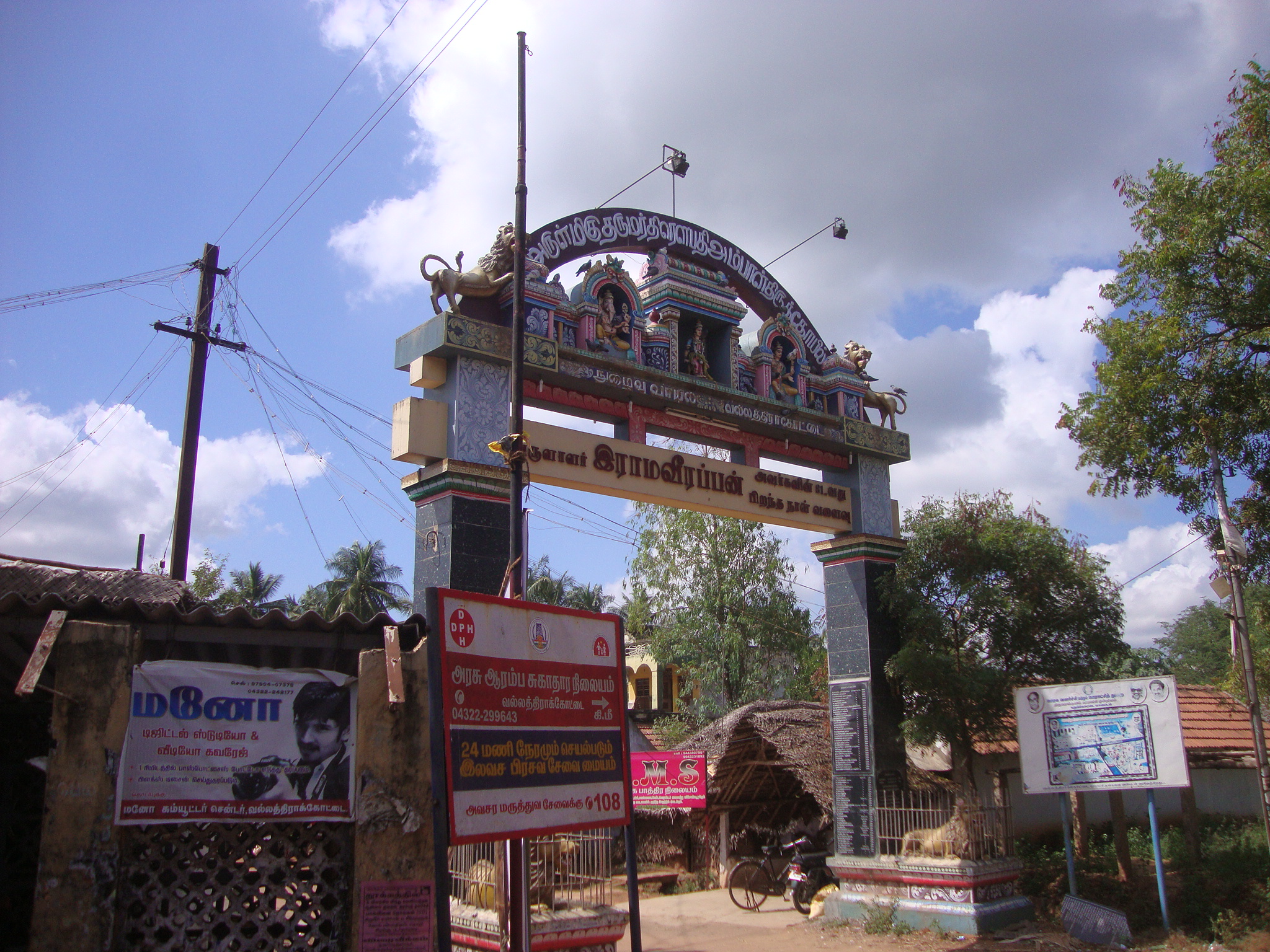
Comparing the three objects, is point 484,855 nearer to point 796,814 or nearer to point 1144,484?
point 1144,484

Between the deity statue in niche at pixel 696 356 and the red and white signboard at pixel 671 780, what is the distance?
670cm

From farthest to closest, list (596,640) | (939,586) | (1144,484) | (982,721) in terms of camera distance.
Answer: (939,586) → (982,721) → (1144,484) → (596,640)

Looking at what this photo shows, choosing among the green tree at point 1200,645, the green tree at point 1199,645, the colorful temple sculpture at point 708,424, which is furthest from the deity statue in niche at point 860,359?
the green tree at point 1199,645

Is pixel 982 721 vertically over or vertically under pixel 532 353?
under

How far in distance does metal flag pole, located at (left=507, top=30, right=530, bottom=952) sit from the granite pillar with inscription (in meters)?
6.86

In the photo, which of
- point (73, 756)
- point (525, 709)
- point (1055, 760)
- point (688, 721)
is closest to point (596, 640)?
point (525, 709)

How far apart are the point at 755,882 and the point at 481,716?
397 inches

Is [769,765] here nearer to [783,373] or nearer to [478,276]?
[783,373]

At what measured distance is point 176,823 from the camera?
18.4ft

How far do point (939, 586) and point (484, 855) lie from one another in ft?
24.8

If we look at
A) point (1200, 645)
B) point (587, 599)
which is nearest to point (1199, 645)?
point (1200, 645)

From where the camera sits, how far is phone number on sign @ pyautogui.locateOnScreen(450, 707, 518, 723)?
18.5 ft

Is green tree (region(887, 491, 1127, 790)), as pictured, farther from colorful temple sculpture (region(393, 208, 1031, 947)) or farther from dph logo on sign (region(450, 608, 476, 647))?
dph logo on sign (region(450, 608, 476, 647))

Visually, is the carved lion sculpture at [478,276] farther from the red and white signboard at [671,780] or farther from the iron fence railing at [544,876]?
the red and white signboard at [671,780]
